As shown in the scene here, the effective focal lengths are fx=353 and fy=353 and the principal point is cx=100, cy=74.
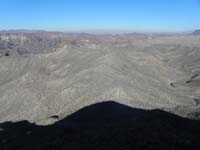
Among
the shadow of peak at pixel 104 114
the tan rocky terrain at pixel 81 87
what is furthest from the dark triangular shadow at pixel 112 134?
the tan rocky terrain at pixel 81 87

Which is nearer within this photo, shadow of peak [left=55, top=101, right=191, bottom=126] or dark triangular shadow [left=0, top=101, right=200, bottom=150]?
dark triangular shadow [left=0, top=101, right=200, bottom=150]

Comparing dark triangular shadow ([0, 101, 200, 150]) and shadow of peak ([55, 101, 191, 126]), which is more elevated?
dark triangular shadow ([0, 101, 200, 150])

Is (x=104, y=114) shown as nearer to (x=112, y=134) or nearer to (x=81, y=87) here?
(x=81, y=87)

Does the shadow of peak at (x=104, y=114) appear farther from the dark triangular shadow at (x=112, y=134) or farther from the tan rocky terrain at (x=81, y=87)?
the tan rocky terrain at (x=81, y=87)

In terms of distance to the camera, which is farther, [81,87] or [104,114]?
[81,87]

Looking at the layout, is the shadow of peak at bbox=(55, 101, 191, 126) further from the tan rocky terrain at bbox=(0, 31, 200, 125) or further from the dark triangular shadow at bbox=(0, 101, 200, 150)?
the tan rocky terrain at bbox=(0, 31, 200, 125)

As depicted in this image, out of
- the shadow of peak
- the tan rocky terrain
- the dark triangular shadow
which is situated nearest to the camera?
the dark triangular shadow

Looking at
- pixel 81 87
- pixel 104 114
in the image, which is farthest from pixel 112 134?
pixel 81 87

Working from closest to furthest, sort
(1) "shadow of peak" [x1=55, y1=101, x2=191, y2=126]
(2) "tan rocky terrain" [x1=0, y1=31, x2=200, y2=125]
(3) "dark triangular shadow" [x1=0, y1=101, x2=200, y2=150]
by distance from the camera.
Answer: (3) "dark triangular shadow" [x1=0, y1=101, x2=200, y2=150] < (1) "shadow of peak" [x1=55, y1=101, x2=191, y2=126] < (2) "tan rocky terrain" [x1=0, y1=31, x2=200, y2=125]

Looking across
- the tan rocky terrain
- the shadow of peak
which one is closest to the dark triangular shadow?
the shadow of peak
